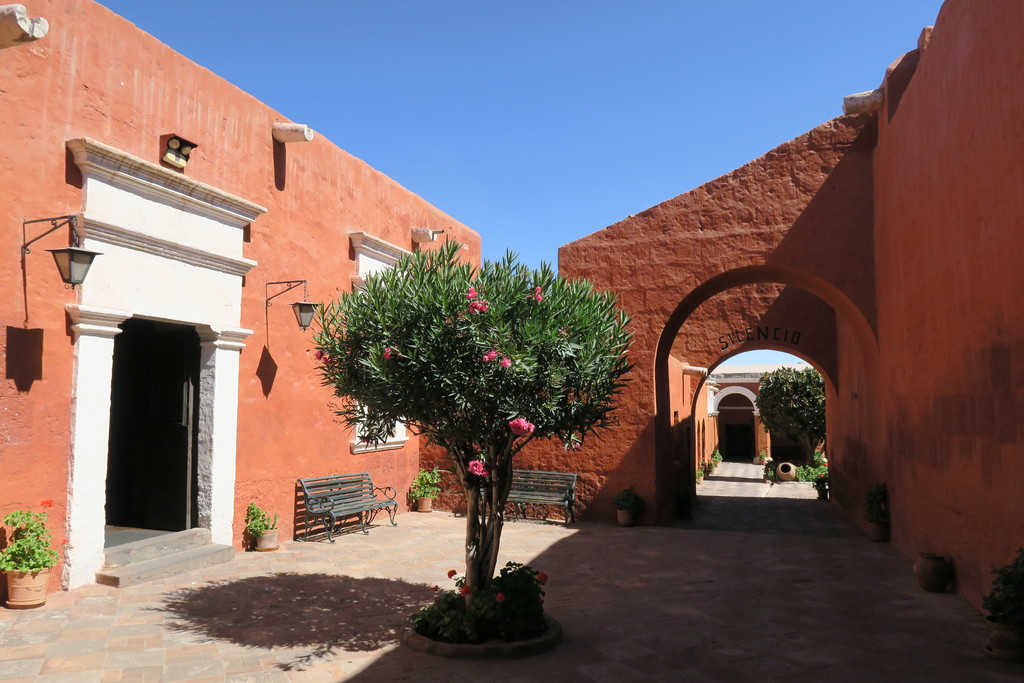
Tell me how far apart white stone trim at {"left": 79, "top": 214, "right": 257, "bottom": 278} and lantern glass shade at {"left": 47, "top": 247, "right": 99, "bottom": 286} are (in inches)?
20.6

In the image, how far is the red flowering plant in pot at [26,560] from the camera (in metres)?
5.45

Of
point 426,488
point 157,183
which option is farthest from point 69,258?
point 426,488

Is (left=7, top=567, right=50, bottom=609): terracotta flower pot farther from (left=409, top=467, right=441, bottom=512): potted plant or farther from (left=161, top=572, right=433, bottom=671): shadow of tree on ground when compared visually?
(left=409, top=467, right=441, bottom=512): potted plant

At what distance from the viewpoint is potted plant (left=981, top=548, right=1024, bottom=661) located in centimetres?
465

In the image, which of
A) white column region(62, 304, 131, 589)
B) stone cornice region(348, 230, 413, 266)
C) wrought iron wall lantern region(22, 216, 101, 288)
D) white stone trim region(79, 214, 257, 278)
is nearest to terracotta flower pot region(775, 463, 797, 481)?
stone cornice region(348, 230, 413, 266)

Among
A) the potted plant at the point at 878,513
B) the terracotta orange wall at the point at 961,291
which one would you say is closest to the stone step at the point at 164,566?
the terracotta orange wall at the point at 961,291

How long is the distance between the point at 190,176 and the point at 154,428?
2.74 metres

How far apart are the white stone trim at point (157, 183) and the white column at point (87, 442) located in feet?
3.84

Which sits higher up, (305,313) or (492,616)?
(305,313)

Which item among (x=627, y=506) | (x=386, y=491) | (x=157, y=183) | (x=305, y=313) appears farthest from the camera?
(x=386, y=491)

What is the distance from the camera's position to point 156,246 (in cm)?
693

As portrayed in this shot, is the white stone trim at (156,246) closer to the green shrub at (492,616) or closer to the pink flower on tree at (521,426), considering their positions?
the pink flower on tree at (521,426)

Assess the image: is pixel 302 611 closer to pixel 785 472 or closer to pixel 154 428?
pixel 154 428

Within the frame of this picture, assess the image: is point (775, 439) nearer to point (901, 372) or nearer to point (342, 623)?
point (901, 372)
